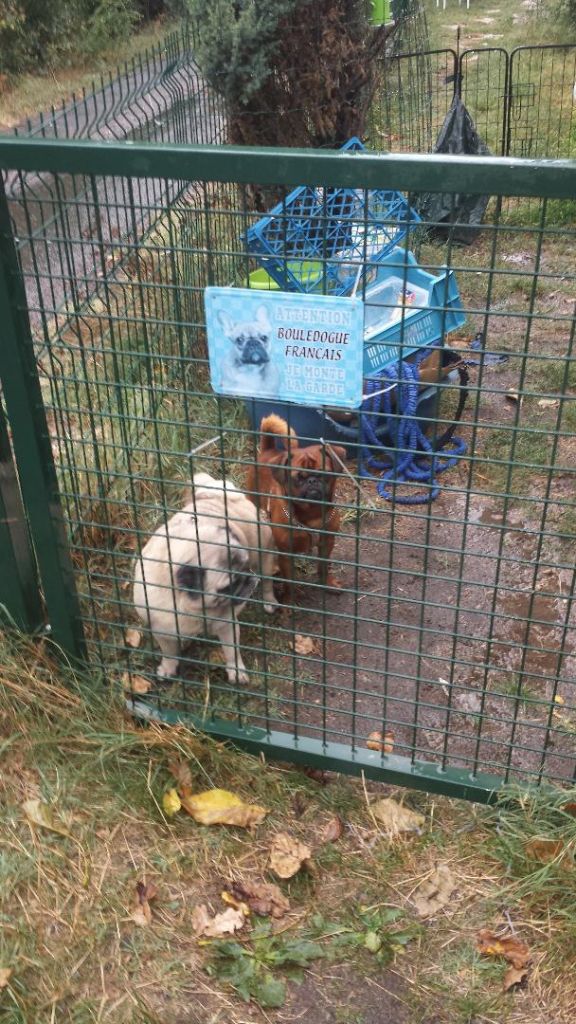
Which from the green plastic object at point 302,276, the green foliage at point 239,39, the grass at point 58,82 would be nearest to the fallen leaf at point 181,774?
the green plastic object at point 302,276

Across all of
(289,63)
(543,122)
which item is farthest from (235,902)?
(543,122)

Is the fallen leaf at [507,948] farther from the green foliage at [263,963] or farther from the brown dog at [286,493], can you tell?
the brown dog at [286,493]

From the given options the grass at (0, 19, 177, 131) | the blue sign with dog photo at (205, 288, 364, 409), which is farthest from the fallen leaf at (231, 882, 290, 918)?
the grass at (0, 19, 177, 131)

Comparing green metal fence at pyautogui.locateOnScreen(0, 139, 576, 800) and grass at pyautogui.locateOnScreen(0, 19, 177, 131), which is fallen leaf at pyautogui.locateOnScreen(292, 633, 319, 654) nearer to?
green metal fence at pyautogui.locateOnScreen(0, 139, 576, 800)

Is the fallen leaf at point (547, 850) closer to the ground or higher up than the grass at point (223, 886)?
higher up

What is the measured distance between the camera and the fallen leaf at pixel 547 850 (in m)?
2.68

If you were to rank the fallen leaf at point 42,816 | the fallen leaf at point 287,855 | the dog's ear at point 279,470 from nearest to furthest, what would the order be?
the fallen leaf at point 287,855 → the fallen leaf at point 42,816 → the dog's ear at point 279,470

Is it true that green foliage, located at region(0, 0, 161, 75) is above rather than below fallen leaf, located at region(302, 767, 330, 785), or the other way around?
above

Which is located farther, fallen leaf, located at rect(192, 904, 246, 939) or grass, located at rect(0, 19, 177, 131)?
grass, located at rect(0, 19, 177, 131)

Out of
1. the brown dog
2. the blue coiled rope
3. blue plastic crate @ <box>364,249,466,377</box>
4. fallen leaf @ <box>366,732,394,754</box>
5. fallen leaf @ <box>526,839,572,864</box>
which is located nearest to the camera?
fallen leaf @ <box>526,839,572,864</box>

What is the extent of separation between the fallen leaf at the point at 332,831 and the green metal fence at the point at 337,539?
171 millimetres

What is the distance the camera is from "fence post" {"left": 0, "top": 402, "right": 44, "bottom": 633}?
3.10m

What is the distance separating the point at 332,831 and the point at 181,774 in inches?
20.5

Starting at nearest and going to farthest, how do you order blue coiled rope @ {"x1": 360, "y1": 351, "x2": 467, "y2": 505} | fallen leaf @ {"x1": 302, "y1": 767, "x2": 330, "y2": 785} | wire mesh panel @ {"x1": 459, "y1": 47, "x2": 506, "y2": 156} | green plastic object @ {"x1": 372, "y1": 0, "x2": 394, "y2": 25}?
1. fallen leaf @ {"x1": 302, "y1": 767, "x2": 330, "y2": 785}
2. blue coiled rope @ {"x1": 360, "y1": 351, "x2": 467, "y2": 505}
3. green plastic object @ {"x1": 372, "y1": 0, "x2": 394, "y2": 25}
4. wire mesh panel @ {"x1": 459, "y1": 47, "x2": 506, "y2": 156}
